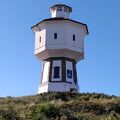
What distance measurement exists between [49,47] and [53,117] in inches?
856

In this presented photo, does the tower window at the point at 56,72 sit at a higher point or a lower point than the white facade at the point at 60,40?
lower

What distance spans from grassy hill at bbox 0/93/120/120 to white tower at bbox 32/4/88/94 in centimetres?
809

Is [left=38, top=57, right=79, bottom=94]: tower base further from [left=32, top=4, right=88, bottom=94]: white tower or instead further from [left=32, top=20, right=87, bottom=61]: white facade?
[left=32, top=20, right=87, bottom=61]: white facade

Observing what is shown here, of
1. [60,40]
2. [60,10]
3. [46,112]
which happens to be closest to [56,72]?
[60,40]

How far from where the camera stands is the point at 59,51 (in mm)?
46750

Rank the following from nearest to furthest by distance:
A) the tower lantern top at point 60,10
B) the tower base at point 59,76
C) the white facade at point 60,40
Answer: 1. the tower base at point 59,76
2. the white facade at point 60,40
3. the tower lantern top at point 60,10

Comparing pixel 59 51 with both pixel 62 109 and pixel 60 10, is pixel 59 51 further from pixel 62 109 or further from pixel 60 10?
pixel 62 109

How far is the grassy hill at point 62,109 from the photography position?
83.3 ft

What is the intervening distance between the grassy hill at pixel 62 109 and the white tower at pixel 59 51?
8094mm

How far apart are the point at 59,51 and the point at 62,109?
62.3 feet

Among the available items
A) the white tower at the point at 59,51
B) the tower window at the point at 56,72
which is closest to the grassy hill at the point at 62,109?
the white tower at the point at 59,51

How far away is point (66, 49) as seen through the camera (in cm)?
4650

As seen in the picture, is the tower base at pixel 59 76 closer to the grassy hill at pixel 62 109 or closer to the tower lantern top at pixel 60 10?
the tower lantern top at pixel 60 10

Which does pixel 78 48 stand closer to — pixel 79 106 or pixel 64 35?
pixel 64 35
